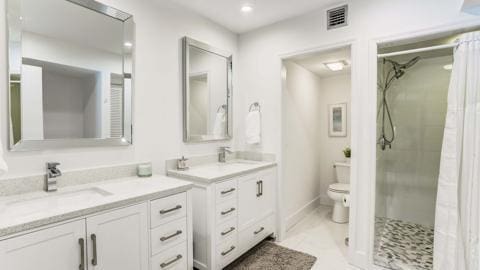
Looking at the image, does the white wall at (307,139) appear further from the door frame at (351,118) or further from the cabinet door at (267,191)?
the cabinet door at (267,191)

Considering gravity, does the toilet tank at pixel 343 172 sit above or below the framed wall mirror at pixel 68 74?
below

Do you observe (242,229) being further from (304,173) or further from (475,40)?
Result: (475,40)

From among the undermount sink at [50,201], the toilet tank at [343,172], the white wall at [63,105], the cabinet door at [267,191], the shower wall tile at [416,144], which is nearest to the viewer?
the undermount sink at [50,201]

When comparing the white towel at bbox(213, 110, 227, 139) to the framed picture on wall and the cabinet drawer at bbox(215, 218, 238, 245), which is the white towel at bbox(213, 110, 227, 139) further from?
the framed picture on wall

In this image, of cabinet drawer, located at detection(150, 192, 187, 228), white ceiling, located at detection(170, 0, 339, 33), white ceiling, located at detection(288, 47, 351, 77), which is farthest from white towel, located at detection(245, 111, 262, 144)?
cabinet drawer, located at detection(150, 192, 187, 228)

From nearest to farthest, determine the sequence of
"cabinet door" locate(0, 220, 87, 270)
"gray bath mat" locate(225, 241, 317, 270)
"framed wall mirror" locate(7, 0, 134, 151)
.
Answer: "cabinet door" locate(0, 220, 87, 270) < "framed wall mirror" locate(7, 0, 134, 151) < "gray bath mat" locate(225, 241, 317, 270)

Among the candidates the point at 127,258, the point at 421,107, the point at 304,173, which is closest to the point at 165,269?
the point at 127,258

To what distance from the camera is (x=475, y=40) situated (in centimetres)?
168

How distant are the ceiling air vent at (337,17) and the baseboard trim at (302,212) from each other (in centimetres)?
227

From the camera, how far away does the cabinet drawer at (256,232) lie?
2.32 m

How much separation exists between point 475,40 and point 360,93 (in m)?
0.80

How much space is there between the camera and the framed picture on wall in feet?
12.9

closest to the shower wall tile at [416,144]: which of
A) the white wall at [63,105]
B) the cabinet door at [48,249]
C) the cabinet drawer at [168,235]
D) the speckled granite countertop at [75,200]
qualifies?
the cabinet drawer at [168,235]

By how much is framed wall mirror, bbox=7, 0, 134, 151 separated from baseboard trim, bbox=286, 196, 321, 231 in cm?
220
